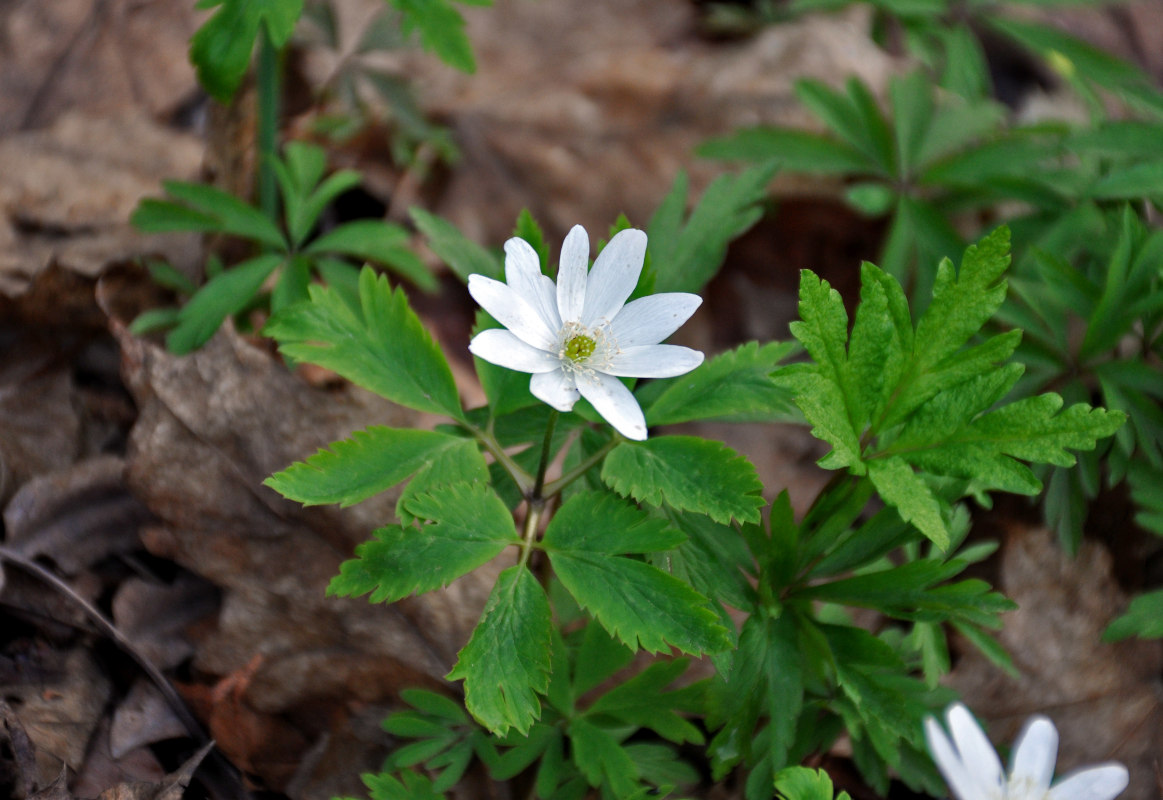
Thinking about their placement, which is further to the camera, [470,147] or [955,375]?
[470,147]

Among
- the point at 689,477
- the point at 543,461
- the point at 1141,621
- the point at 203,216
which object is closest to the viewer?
the point at 689,477

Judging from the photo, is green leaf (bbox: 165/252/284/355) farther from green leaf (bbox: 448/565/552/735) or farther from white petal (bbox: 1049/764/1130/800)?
white petal (bbox: 1049/764/1130/800)

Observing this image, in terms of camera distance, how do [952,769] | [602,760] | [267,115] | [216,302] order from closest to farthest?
[952,769] → [602,760] → [216,302] → [267,115]

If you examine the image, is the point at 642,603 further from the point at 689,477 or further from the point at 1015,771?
the point at 1015,771

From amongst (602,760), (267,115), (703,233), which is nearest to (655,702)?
(602,760)

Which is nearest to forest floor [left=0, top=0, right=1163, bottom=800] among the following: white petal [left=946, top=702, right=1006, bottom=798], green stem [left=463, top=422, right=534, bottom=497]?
green stem [left=463, top=422, right=534, bottom=497]

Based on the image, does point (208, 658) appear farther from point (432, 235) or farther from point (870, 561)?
point (870, 561)

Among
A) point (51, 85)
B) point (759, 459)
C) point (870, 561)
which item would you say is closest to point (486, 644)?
point (870, 561)
